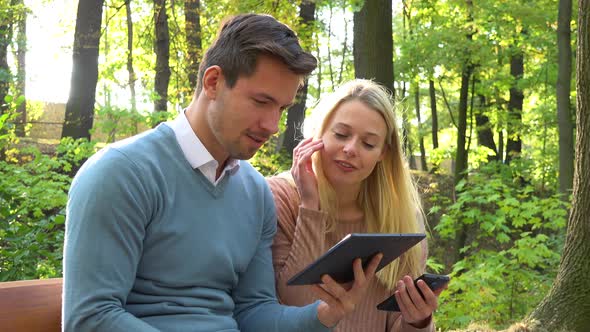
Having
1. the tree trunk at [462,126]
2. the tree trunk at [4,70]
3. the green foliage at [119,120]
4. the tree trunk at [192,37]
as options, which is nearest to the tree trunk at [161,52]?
the tree trunk at [192,37]

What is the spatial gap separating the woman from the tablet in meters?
0.56

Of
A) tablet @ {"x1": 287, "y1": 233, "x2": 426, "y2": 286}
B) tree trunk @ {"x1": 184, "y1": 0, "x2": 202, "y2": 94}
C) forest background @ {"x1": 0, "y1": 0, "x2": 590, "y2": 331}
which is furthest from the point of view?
tree trunk @ {"x1": 184, "y1": 0, "x2": 202, "y2": 94}

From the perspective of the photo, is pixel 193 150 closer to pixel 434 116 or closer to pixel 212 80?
pixel 212 80

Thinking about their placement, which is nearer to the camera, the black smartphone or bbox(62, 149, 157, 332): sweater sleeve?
bbox(62, 149, 157, 332): sweater sleeve

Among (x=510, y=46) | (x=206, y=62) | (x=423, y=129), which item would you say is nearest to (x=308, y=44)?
(x=510, y=46)

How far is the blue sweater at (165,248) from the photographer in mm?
2174

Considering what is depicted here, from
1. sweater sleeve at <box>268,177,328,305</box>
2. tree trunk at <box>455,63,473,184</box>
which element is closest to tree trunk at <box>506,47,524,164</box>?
tree trunk at <box>455,63,473,184</box>

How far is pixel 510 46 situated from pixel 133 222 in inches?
516

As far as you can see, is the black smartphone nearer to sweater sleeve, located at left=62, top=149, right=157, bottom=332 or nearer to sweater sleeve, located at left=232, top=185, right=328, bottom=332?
sweater sleeve, located at left=232, top=185, right=328, bottom=332

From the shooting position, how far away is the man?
2.18 meters

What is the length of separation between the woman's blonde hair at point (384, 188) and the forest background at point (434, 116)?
23 centimetres

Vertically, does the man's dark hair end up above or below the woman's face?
above

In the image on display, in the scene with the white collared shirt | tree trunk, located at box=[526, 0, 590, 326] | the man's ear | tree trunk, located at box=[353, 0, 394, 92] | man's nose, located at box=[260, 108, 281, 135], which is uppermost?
tree trunk, located at box=[353, 0, 394, 92]

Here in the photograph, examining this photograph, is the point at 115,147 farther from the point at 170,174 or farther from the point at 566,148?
the point at 566,148
